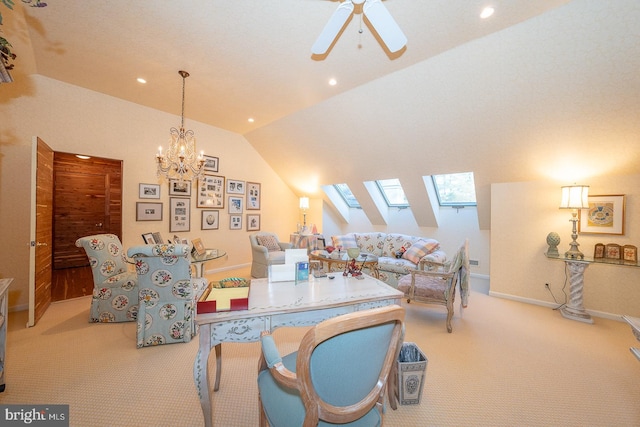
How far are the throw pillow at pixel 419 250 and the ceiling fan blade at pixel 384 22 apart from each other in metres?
3.43

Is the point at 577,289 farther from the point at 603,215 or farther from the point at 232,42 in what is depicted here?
the point at 232,42

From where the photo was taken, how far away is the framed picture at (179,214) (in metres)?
4.83

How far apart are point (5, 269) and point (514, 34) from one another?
661 cm

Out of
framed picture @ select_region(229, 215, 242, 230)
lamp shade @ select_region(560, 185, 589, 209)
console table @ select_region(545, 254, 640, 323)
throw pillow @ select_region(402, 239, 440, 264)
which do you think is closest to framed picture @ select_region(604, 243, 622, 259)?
console table @ select_region(545, 254, 640, 323)

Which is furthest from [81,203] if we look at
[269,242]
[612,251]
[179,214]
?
[612,251]

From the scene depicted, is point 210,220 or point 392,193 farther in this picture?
point 392,193

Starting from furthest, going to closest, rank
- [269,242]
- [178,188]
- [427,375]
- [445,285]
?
[269,242] → [178,188] → [445,285] → [427,375]

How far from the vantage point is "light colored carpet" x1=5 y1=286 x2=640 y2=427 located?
174 cm

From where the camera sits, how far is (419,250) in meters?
4.48

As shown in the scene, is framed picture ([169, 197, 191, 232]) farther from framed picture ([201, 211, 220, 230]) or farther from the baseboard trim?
the baseboard trim

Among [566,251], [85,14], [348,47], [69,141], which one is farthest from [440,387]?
[69,141]

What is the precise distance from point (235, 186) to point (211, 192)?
23.8 inches

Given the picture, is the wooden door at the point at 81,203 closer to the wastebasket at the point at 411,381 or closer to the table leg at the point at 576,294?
the wastebasket at the point at 411,381

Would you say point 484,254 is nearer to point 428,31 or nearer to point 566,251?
point 566,251
